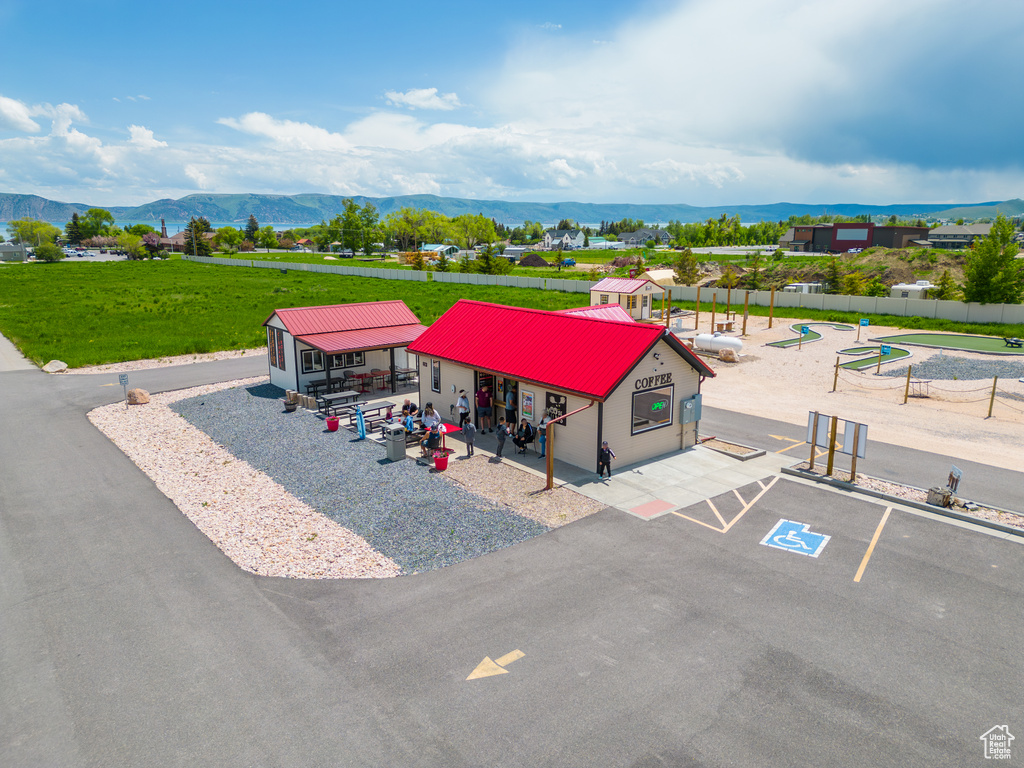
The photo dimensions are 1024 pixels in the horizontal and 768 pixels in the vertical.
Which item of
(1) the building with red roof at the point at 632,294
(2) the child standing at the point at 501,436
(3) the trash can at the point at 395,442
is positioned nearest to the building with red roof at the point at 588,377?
(2) the child standing at the point at 501,436

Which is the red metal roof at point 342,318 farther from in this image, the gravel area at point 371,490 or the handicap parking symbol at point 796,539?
the handicap parking symbol at point 796,539

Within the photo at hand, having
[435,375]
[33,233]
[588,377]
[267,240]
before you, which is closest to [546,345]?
[588,377]

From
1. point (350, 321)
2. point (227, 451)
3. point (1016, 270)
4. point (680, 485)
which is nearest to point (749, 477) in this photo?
point (680, 485)

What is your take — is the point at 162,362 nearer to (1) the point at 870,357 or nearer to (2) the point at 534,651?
(2) the point at 534,651

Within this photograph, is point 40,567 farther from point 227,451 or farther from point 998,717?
point 998,717

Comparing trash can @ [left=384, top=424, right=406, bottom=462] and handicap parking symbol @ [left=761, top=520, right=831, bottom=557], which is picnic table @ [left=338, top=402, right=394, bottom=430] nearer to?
trash can @ [left=384, top=424, right=406, bottom=462]

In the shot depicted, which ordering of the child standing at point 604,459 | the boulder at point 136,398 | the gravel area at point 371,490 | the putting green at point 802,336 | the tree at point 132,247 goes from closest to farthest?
the gravel area at point 371,490
the child standing at point 604,459
the boulder at point 136,398
the putting green at point 802,336
the tree at point 132,247
